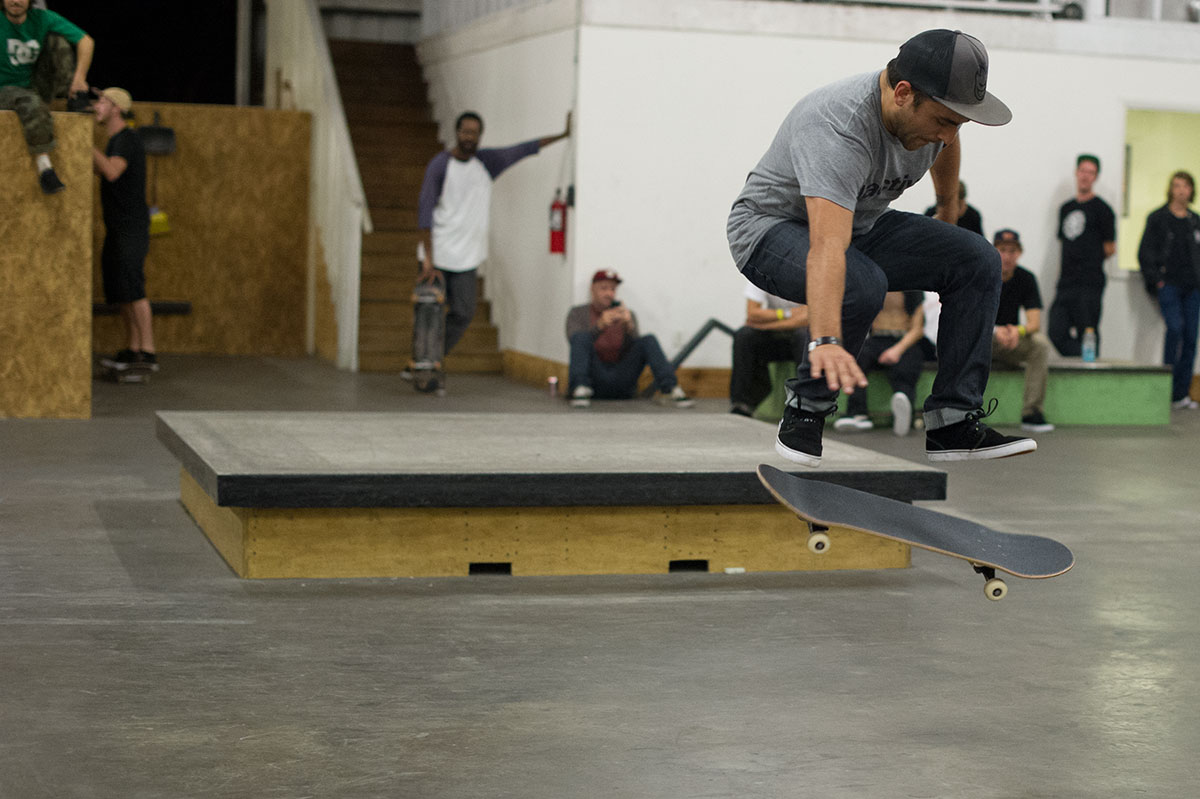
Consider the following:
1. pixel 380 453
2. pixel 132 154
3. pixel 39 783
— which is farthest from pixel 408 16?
pixel 39 783

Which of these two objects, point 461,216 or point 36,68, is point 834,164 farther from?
point 461,216

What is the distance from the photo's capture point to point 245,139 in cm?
1481

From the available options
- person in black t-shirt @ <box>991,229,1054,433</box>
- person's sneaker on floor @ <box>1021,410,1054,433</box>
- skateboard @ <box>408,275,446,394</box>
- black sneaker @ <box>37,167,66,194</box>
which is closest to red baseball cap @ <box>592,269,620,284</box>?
skateboard @ <box>408,275,446,394</box>

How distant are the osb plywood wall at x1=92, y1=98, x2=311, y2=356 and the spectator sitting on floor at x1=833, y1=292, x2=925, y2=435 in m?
6.77

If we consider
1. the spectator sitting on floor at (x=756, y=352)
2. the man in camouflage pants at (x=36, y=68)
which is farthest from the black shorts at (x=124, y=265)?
the spectator sitting on floor at (x=756, y=352)

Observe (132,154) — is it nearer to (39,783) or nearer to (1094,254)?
(1094,254)

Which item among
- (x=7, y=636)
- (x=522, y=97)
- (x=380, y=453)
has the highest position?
(x=522, y=97)

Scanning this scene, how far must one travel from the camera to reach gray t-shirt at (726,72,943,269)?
383 centimetres

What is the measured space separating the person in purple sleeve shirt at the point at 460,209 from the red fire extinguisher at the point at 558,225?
45cm

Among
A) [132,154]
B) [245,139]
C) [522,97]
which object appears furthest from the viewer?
[245,139]

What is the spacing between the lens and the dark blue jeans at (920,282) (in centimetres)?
407

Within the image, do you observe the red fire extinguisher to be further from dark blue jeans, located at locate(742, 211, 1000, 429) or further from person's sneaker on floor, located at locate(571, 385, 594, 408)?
dark blue jeans, located at locate(742, 211, 1000, 429)

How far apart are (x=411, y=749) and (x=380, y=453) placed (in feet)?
7.55

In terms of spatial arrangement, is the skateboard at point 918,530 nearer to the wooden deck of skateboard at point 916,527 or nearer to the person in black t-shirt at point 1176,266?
the wooden deck of skateboard at point 916,527
